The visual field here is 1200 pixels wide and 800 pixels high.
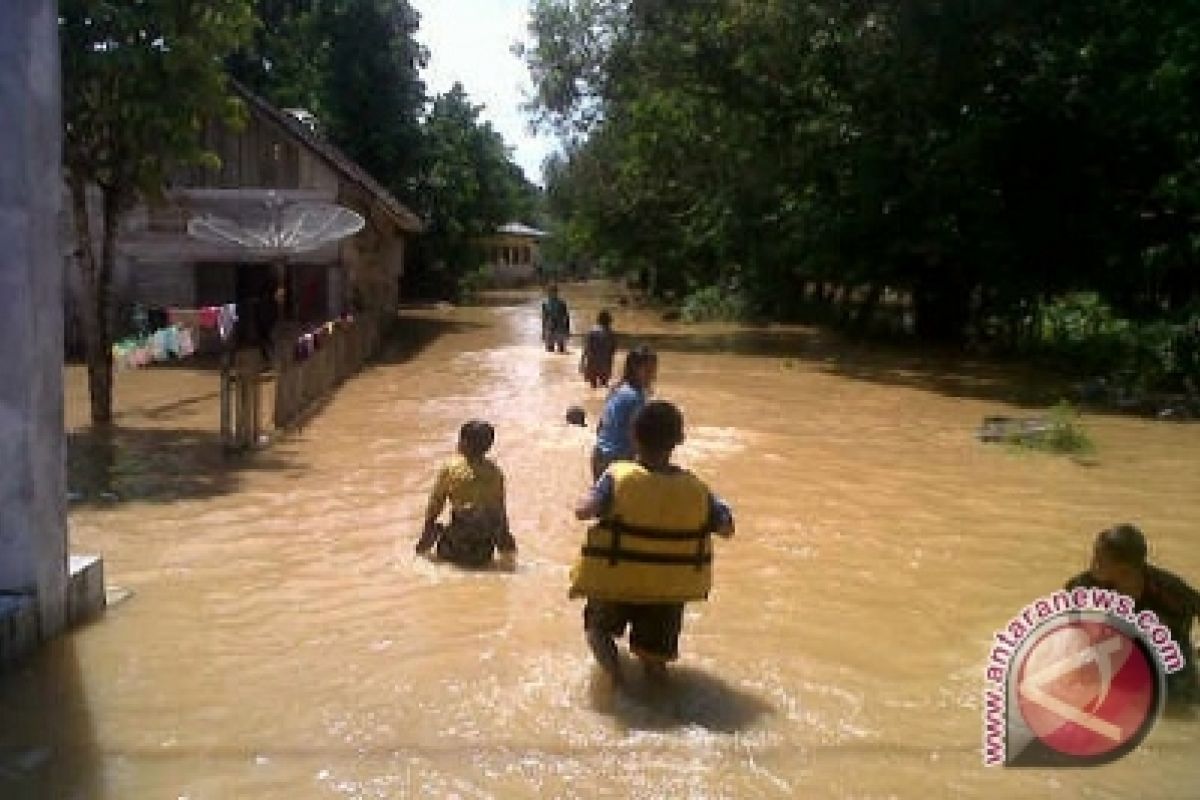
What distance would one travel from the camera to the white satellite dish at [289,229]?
58.5 feet

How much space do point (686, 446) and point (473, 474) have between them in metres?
5.95

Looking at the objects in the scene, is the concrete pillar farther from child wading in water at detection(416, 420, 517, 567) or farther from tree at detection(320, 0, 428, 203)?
tree at detection(320, 0, 428, 203)

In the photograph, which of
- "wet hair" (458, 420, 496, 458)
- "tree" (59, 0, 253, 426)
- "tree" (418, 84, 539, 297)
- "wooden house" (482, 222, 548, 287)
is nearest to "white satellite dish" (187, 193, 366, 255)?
"tree" (59, 0, 253, 426)

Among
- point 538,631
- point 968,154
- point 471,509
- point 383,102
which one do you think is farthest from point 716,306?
point 538,631

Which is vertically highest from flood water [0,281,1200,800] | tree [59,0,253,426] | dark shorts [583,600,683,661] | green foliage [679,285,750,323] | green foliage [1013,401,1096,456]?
tree [59,0,253,426]

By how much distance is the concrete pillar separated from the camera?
5.49m

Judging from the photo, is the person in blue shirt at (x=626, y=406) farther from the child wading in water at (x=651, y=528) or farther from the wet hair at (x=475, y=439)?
the child wading in water at (x=651, y=528)

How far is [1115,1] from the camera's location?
65.6ft

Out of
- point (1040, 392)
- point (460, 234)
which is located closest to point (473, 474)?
point (1040, 392)

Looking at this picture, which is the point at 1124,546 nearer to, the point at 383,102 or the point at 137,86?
the point at 137,86

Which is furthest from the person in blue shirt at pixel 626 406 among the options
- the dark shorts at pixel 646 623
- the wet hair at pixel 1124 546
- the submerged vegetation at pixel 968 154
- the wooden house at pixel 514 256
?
the wooden house at pixel 514 256

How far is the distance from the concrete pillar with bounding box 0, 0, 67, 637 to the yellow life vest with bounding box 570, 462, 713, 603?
8.84 ft

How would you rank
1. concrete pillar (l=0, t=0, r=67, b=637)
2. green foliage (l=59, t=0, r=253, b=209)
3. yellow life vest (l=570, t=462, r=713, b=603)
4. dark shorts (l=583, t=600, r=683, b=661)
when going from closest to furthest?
yellow life vest (l=570, t=462, r=713, b=603) → dark shorts (l=583, t=600, r=683, b=661) → concrete pillar (l=0, t=0, r=67, b=637) → green foliage (l=59, t=0, r=253, b=209)

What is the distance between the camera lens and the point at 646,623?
207 inches
